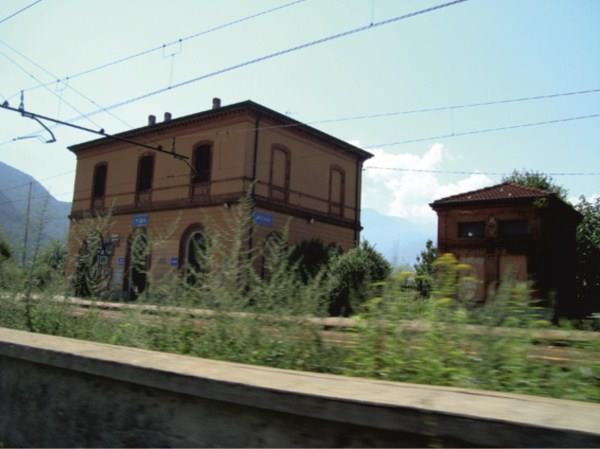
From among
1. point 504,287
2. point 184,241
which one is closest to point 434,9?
point 504,287

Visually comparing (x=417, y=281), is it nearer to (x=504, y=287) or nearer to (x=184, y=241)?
(x=504, y=287)

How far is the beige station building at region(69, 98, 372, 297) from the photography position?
88.1 ft

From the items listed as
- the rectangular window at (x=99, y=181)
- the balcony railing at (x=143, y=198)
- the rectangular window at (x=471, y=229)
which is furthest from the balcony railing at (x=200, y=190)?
the rectangular window at (x=471, y=229)

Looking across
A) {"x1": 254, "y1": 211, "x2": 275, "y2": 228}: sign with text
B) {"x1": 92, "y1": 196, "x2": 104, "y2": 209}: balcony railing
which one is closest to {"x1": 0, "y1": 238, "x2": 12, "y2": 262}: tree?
{"x1": 254, "y1": 211, "x2": 275, "y2": 228}: sign with text

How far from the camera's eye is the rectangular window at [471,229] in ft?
111

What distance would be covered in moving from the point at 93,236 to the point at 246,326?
3165 mm

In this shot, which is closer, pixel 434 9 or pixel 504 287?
pixel 504 287

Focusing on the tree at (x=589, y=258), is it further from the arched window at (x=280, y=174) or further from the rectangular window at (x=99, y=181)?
the rectangular window at (x=99, y=181)

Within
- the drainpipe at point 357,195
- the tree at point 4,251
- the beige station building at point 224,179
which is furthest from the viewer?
the drainpipe at point 357,195

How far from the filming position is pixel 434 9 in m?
8.95

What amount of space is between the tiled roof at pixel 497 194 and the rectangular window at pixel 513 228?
1.61 m

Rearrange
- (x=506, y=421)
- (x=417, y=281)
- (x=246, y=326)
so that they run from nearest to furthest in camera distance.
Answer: (x=506, y=421) → (x=246, y=326) → (x=417, y=281)

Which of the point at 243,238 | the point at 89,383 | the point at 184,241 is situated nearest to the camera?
the point at 89,383

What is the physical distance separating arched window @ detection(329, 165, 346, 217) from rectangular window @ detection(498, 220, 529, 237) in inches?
410
